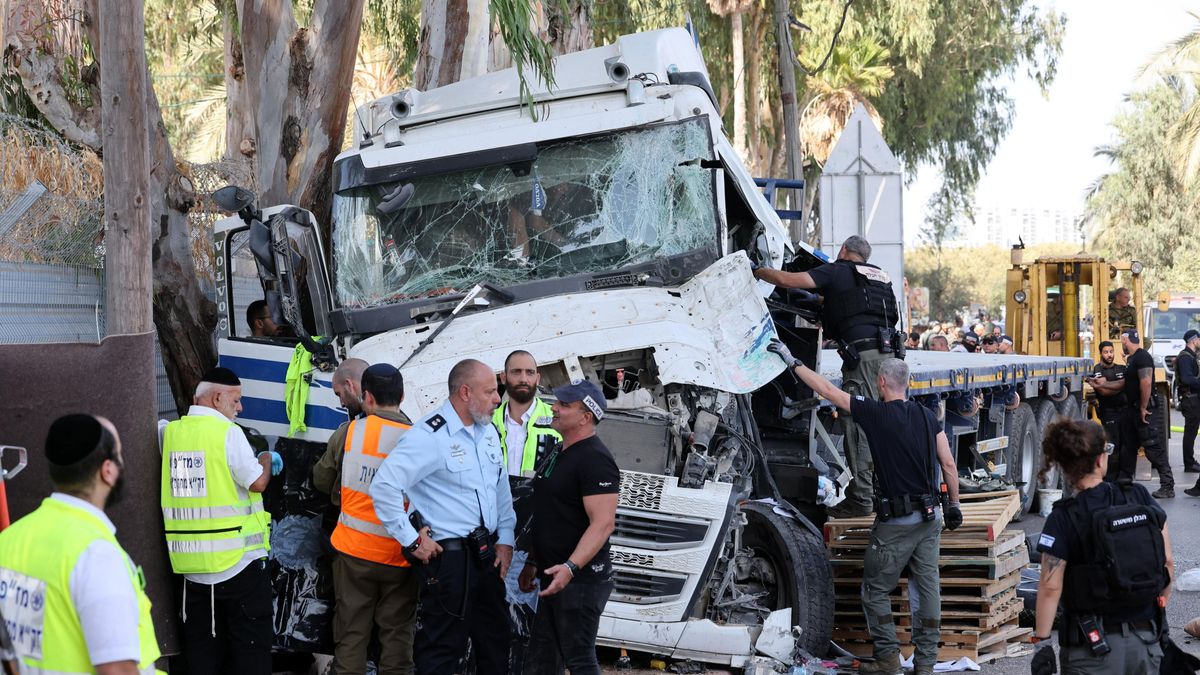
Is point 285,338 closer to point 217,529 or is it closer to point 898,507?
point 217,529

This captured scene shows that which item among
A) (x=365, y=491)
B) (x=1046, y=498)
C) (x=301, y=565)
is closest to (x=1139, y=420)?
(x=1046, y=498)

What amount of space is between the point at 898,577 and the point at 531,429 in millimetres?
2314

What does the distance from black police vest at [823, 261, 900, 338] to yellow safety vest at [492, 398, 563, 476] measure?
2.87m

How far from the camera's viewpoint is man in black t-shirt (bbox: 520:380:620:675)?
551 centimetres

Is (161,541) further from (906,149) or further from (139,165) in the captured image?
(906,149)

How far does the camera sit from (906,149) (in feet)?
106

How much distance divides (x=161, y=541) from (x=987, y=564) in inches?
189

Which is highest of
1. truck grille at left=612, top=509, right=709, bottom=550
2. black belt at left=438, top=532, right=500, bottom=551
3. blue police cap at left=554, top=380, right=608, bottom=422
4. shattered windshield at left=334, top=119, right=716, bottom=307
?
shattered windshield at left=334, top=119, right=716, bottom=307

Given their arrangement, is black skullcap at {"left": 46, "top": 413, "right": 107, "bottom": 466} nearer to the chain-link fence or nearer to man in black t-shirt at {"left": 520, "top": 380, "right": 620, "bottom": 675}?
man in black t-shirt at {"left": 520, "top": 380, "right": 620, "bottom": 675}

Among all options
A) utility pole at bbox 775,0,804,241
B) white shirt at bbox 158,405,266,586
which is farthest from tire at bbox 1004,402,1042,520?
white shirt at bbox 158,405,266,586

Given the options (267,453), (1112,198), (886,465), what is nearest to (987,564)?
(886,465)

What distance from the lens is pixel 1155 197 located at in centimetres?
5016

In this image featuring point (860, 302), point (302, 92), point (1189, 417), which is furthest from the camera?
point (1189, 417)

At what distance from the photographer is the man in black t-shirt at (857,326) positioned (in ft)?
29.2
